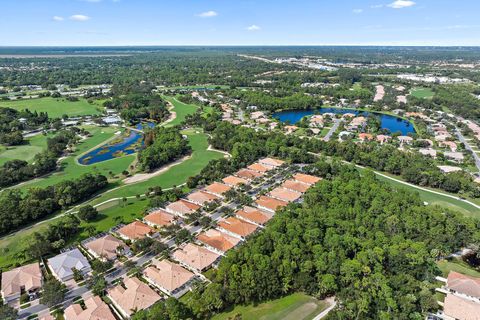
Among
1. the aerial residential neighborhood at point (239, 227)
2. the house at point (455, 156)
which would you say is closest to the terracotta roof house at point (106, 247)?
the aerial residential neighborhood at point (239, 227)

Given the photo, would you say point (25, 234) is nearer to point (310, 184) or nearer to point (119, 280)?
point (119, 280)

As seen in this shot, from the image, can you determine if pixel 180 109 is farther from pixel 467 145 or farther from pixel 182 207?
pixel 467 145

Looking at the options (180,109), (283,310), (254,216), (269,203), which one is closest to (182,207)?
(254,216)

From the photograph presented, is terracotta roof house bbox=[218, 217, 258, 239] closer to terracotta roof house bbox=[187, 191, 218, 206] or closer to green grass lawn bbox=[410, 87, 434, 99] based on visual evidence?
terracotta roof house bbox=[187, 191, 218, 206]

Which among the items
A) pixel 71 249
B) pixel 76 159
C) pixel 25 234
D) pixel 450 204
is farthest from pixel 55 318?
pixel 450 204

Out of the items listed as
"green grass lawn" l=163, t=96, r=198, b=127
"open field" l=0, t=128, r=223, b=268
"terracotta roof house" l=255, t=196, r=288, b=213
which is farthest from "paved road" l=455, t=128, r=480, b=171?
"green grass lawn" l=163, t=96, r=198, b=127

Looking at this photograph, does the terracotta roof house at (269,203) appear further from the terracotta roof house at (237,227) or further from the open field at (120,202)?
the open field at (120,202)
